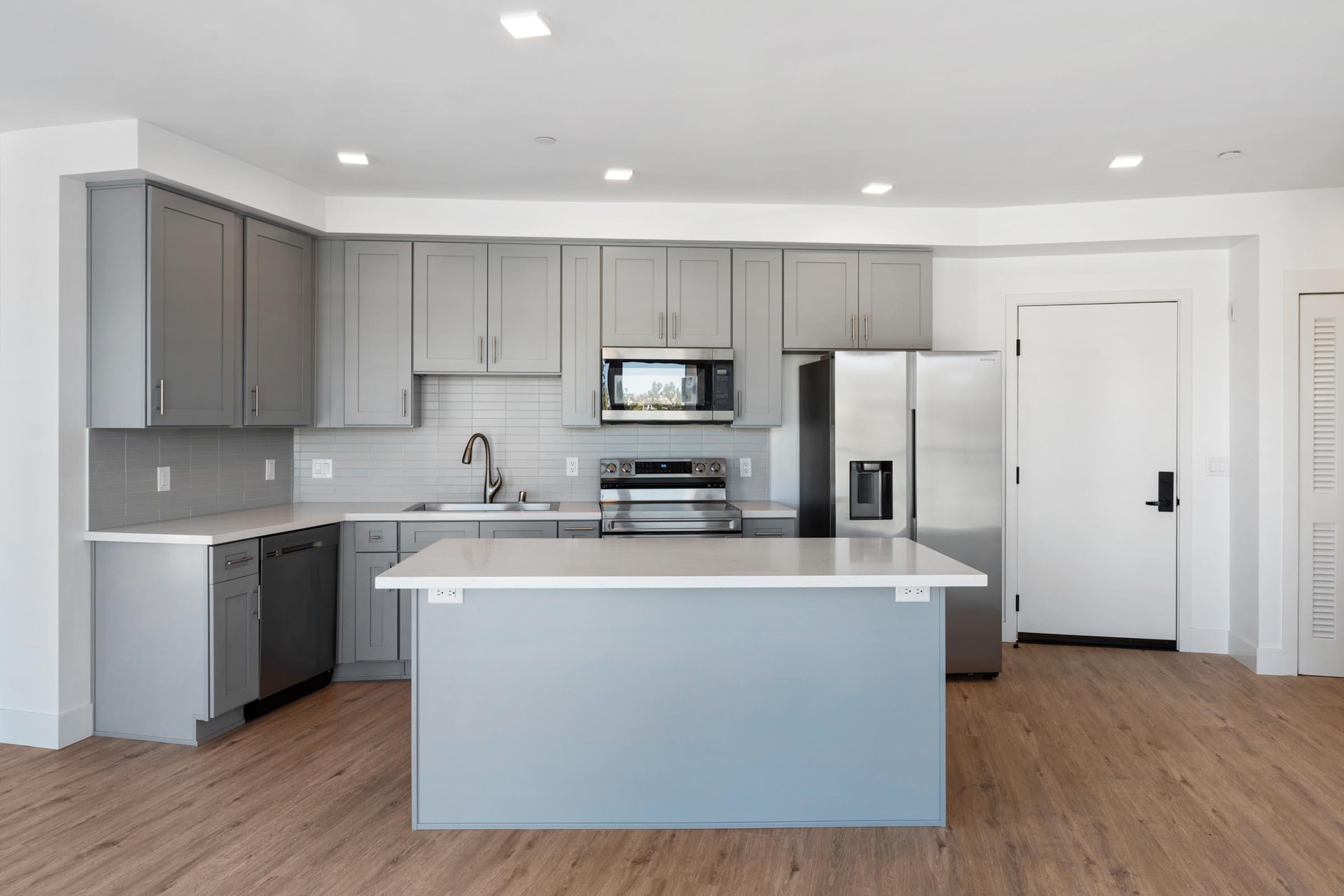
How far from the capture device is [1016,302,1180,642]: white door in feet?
14.7

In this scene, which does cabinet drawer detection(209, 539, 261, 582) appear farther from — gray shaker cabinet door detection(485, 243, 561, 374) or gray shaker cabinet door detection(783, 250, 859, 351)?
gray shaker cabinet door detection(783, 250, 859, 351)

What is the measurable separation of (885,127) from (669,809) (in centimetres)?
268

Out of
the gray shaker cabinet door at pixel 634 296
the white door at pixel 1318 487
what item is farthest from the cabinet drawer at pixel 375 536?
the white door at pixel 1318 487

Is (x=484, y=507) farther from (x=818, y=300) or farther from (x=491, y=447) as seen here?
(x=818, y=300)

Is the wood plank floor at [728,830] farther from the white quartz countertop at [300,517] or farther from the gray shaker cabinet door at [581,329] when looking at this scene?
the gray shaker cabinet door at [581,329]

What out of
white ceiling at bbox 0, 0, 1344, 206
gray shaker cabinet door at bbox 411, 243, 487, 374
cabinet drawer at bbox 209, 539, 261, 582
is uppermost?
white ceiling at bbox 0, 0, 1344, 206

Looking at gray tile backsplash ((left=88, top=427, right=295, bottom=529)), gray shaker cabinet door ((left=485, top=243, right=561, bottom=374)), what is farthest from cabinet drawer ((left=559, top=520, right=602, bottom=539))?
gray tile backsplash ((left=88, top=427, right=295, bottom=529))

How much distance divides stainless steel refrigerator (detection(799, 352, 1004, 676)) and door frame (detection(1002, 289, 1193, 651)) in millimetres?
728

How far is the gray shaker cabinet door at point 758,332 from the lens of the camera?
4320 mm

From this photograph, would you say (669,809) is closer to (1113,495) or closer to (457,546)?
(457,546)

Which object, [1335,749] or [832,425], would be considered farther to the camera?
[832,425]

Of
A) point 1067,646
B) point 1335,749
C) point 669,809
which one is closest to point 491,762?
point 669,809

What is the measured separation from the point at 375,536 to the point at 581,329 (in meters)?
1.53

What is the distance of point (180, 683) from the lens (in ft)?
10.3
